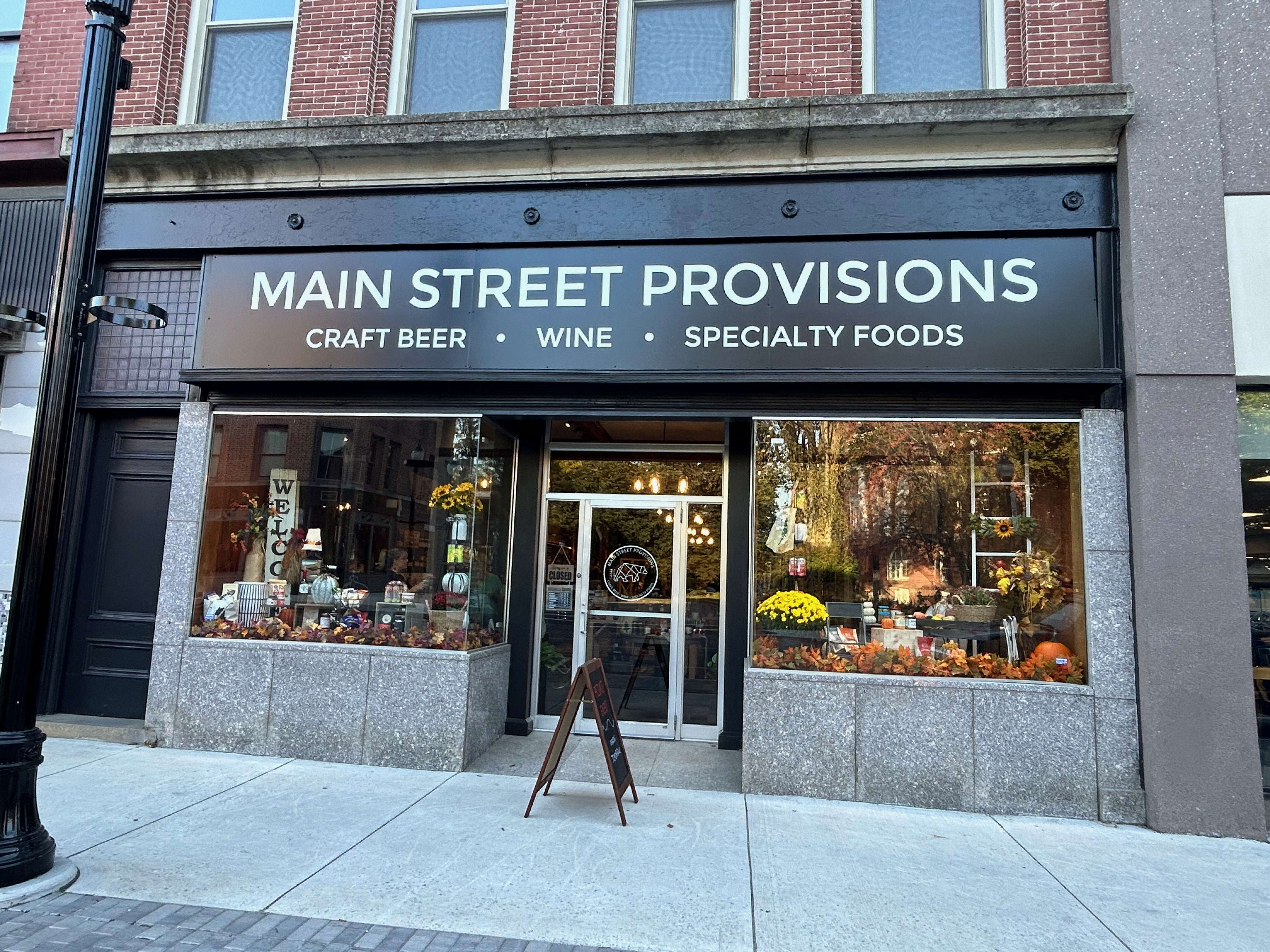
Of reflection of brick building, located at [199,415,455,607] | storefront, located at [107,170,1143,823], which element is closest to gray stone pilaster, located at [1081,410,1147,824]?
storefront, located at [107,170,1143,823]

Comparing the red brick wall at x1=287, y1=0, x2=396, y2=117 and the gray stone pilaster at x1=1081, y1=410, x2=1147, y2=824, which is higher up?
the red brick wall at x1=287, y1=0, x2=396, y2=117

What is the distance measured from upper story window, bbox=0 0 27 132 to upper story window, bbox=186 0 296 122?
2137mm

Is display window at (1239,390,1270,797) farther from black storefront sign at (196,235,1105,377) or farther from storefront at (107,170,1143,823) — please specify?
black storefront sign at (196,235,1105,377)

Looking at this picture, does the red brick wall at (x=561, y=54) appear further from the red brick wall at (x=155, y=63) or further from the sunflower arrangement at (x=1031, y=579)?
the sunflower arrangement at (x=1031, y=579)

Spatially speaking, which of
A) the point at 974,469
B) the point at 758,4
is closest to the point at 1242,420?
the point at 974,469

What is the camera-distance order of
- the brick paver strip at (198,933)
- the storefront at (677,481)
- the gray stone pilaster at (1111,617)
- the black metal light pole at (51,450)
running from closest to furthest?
the brick paver strip at (198,933)
the black metal light pole at (51,450)
the gray stone pilaster at (1111,617)
the storefront at (677,481)

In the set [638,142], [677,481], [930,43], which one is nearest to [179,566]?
[677,481]

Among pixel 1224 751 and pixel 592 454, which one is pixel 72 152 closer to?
pixel 592 454

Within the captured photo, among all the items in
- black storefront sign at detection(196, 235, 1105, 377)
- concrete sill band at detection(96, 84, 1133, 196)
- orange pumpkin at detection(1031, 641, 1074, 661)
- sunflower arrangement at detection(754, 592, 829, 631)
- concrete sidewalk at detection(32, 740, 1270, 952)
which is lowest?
concrete sidewalk at detection(32, 740, 1270, 952)

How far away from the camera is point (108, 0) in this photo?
4816mm

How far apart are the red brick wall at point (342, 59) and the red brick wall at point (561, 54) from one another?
4.50 ft

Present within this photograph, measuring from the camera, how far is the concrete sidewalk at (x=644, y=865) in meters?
4.07

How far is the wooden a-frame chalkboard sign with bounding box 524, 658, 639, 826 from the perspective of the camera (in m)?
5.57

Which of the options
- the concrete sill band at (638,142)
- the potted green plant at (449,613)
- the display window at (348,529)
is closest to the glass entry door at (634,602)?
the display window at (348,529)
